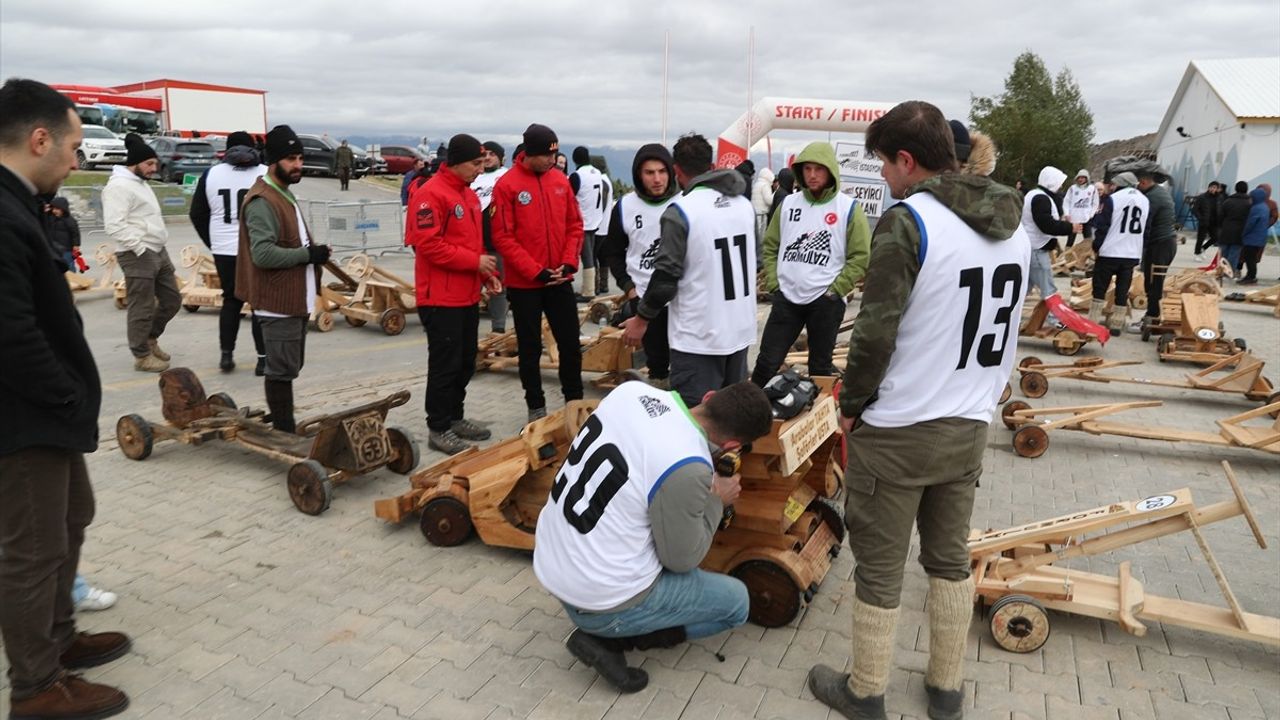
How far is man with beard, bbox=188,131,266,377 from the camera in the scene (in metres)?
7.76

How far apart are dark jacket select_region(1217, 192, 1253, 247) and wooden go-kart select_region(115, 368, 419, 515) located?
17.1 metres

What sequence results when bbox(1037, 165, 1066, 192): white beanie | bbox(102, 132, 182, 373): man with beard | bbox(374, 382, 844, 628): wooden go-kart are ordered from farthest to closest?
bbox(1037, 165, 1066, 192): white beanie < bbox(102, 132, 182, 373): man with beard < bbox(374, 382, 844, 628): wooden go-kart

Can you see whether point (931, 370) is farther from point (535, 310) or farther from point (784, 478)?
point (535, 310)

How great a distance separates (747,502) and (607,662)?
3.16 feet

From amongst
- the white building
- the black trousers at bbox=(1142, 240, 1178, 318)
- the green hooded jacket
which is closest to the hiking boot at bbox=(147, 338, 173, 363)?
the green hooded jacket

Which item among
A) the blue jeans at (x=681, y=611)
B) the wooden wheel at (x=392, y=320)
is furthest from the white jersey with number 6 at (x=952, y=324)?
the wooden wheel at (x=392, y=320)

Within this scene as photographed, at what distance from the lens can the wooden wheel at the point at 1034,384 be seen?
25.5ft

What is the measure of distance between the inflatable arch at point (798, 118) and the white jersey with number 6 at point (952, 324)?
17037 mm

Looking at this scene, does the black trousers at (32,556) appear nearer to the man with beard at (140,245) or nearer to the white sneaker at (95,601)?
the white sneaker at (95,601)

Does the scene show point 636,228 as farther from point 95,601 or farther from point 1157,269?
point 1157,269

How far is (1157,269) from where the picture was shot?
10.8m

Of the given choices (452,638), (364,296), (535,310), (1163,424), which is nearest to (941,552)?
(452,638)

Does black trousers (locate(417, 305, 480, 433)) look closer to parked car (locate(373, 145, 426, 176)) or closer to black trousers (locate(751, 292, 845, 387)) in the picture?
black trousers (locate(751, 292, 845, 387))

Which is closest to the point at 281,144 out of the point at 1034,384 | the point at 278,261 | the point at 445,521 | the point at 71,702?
the point at 278,261
